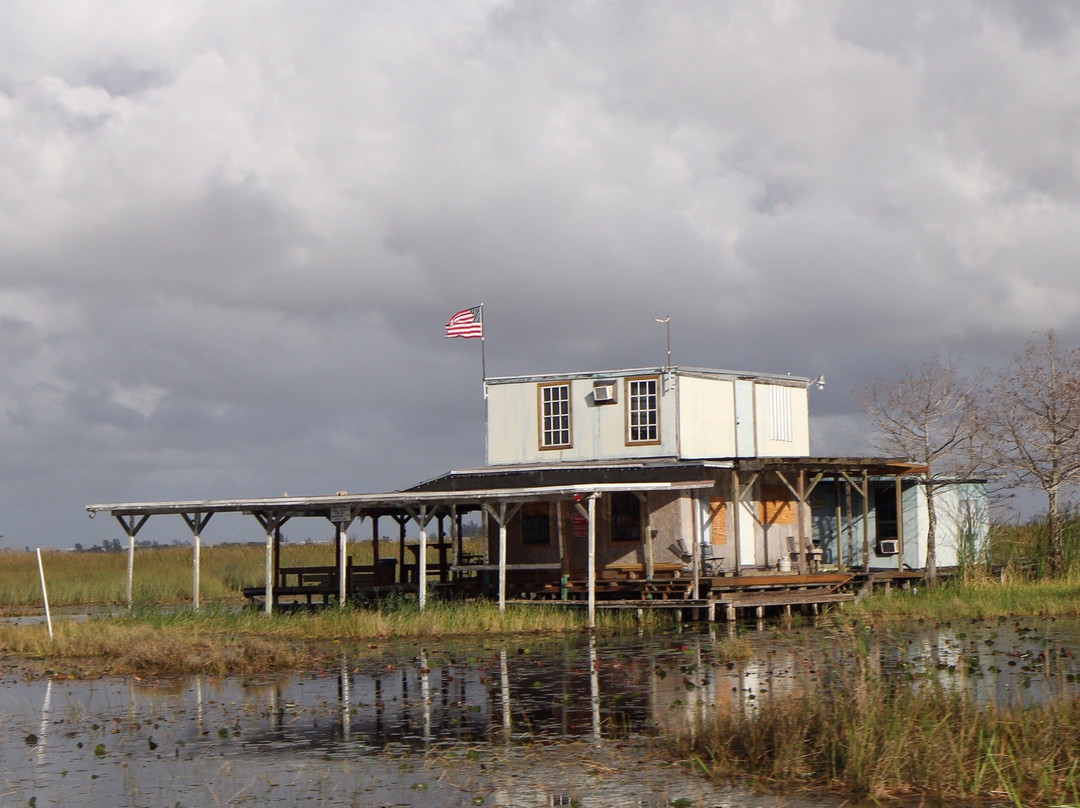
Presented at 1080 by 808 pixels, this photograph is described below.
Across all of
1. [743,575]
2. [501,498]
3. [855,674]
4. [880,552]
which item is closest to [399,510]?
[501,498]

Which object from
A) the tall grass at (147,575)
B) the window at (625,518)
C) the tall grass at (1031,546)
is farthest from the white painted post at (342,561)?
the tall grass at (1031,546)

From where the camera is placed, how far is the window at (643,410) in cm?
3541

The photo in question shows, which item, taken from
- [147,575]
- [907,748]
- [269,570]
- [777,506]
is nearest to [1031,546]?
[777,506]

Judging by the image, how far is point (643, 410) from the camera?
1401 inches

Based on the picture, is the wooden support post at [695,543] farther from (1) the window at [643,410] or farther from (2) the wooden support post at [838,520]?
(2) the wooden support post at [838,520]

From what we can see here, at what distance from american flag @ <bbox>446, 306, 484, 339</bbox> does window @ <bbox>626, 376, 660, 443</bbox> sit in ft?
15.6

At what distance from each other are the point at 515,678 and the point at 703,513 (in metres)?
14.4

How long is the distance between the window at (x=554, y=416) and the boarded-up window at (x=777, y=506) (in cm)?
574

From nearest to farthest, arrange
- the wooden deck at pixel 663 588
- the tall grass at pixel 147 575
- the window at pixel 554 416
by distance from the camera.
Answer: the wooden deck at pixel 663 588
the window at pixel 554 416
the tall grass at pixel 147 575

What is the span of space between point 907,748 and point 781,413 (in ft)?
88.1

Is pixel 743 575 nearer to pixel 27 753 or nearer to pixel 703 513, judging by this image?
pixel 703 513

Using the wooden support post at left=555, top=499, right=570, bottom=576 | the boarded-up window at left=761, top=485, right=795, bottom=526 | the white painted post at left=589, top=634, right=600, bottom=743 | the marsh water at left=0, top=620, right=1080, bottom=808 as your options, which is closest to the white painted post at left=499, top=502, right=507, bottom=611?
the wooden support post at left=555, top=499, right=570, bottom=576

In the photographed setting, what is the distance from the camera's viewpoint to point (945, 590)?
3325 centimetres

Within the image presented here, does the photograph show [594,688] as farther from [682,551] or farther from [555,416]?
[555,416]
